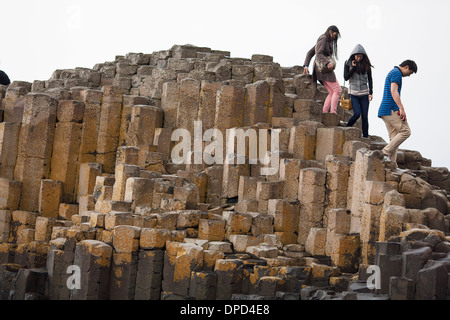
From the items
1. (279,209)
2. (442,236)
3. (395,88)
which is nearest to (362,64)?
(395,88)

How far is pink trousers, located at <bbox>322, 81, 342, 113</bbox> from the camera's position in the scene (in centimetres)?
2373

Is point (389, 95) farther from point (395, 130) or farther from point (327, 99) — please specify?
point (327, 99)

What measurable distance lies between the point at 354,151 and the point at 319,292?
504 cm

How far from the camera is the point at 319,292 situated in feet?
57.6

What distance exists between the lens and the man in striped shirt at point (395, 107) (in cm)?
2038

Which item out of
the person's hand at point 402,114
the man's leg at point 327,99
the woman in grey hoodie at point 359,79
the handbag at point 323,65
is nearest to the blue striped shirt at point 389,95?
the person's hand at point 402,114

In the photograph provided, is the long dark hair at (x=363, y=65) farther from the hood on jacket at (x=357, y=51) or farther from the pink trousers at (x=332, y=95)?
the pink trousers at (x=332, y=95)

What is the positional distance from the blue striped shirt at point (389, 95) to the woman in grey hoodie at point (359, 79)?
1586 mm

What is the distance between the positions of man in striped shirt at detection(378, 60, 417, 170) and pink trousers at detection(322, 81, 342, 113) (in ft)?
10.1

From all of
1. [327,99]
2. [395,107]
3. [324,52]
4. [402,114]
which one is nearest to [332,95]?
[327,99]

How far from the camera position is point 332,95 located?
78.5 feet

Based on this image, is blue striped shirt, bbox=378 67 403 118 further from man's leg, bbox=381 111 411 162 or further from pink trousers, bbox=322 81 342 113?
pink trousers, bbox=322 81 342 113

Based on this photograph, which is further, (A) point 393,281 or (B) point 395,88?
(B) point 395,88
